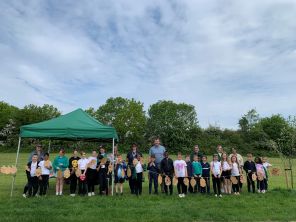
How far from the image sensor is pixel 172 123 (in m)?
37.1

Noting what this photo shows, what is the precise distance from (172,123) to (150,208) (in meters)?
32.5

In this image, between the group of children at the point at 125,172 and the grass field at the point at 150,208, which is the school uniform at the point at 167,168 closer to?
the group of children at the point at 125,172

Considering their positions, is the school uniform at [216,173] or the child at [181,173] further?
the school uniform at [216,173]

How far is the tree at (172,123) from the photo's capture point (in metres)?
35.0

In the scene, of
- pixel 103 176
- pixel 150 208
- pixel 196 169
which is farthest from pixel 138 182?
pixel 196 169

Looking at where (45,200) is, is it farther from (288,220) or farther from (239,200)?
(288,220)

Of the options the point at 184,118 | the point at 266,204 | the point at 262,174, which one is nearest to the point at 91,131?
the point at 266,204

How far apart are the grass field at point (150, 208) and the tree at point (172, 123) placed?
29.0m

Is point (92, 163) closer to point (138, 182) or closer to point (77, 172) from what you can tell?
point (77, 172)

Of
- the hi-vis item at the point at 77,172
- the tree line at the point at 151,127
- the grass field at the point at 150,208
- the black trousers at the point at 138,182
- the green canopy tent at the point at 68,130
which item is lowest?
the grass field at the point at 150,208

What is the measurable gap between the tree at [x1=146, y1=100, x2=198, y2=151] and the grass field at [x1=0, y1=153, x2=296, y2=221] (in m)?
29.0

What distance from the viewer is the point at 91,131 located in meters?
6.66

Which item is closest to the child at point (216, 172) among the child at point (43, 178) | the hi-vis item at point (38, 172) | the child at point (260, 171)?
the child at point (260, 171)

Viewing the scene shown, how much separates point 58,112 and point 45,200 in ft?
124
